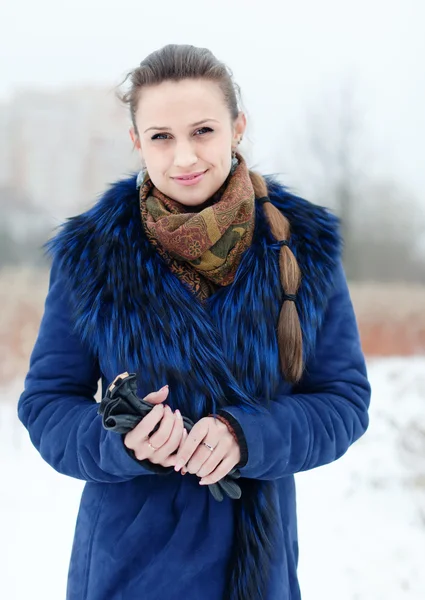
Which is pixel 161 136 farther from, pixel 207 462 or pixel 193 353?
pixel 207 462

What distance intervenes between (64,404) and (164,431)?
250mm

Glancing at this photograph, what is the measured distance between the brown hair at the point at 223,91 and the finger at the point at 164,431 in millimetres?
256

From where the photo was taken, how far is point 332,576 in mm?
2014

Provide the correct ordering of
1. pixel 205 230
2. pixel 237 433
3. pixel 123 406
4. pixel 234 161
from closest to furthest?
1. pixel 123 406
2. pixel 237 433
3. pixel 205 230
4. pixel 234 161

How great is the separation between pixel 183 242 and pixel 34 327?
8.11 feet

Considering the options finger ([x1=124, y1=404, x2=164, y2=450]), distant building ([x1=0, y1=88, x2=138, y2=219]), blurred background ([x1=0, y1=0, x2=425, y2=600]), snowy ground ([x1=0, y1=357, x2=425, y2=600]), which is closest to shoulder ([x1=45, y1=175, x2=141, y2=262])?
finger ([x1=124, y1=404, x2=164, y2=450])

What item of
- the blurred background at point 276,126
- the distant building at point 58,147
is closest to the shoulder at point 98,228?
the blurred background at point 276,126

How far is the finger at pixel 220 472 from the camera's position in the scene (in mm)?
777

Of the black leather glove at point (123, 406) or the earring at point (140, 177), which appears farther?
the earring at point (140, 177)

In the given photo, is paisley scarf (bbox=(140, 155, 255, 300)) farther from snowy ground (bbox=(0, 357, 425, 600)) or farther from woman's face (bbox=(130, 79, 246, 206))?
snowy ground (bbox=(0, 357, 425, 600))

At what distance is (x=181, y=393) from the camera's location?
888mm

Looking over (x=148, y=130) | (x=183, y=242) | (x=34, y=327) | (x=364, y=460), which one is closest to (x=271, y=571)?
(x=183, y=242)

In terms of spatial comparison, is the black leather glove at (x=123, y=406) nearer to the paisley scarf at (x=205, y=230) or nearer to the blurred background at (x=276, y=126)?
the paisley scarf at (x=205, y=230)

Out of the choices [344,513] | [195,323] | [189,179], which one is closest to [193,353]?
[195,323]
